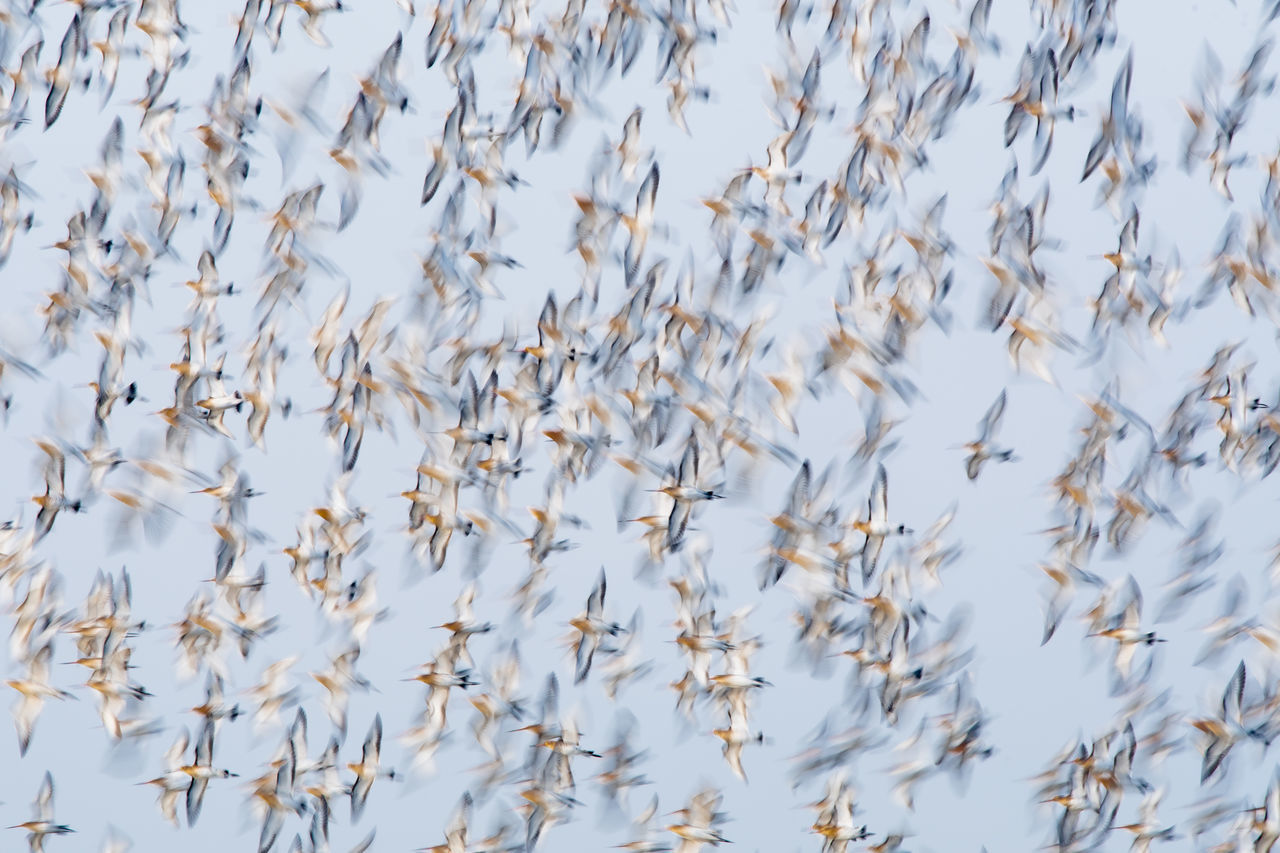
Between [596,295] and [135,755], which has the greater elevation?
[596,295]

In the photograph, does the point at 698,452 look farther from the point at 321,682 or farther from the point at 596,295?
the point at 321,682

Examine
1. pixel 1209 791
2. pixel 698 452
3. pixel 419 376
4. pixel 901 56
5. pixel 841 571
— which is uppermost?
pixel 901 56

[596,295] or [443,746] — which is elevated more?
[596,295]

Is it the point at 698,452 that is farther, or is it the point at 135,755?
the point at 135,755

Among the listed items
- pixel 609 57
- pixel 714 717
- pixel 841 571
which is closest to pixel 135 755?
pixel 714 717

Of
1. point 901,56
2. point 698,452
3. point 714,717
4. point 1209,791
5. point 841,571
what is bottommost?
point 1209,791

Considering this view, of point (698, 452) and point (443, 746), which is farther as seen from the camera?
point (443, 746)

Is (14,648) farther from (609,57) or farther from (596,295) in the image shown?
(609,57)

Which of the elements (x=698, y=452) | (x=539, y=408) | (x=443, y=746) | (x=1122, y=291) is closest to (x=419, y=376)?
(x=539, y=408)

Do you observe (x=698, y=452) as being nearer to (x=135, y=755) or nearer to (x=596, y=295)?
(x=596, y=295)
